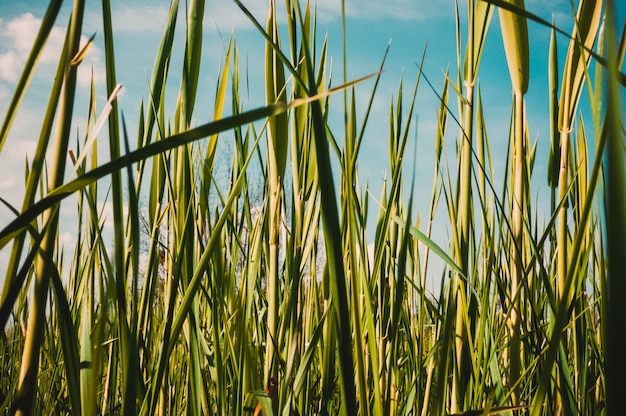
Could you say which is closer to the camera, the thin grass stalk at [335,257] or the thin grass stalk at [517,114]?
the thin grass stalk at [335,257]

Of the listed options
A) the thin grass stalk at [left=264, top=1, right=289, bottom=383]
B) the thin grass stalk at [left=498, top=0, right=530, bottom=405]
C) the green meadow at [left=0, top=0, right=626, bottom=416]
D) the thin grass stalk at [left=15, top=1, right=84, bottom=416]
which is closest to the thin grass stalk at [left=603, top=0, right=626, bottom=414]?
the green meadow at [left=0, top=0, right=626, bottom=416]

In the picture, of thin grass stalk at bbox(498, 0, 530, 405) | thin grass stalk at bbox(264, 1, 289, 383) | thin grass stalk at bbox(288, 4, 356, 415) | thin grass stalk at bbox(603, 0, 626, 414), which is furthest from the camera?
thin grass stalk at bbox(264, 1, 289, 383)

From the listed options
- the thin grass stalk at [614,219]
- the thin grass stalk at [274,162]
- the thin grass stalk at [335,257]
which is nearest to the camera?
the thin grass stalk at [614,219]

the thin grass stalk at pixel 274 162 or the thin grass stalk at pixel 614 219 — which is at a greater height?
the thin grass stalk at pixel 274 162

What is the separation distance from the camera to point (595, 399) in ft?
2.92

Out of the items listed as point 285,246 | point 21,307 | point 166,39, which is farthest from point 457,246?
point 21,307

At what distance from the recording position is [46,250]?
30cm

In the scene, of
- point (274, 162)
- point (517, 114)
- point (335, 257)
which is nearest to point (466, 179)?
point (517, 114)

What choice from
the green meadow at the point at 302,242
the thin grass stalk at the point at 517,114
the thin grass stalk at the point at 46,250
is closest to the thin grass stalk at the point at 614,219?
the green meadow at the point at 302,242

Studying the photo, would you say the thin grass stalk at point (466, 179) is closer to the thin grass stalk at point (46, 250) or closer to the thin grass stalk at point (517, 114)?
the thin grass stalk at point (517, 114)

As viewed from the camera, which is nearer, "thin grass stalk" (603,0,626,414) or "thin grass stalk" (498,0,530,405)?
"thin grass stalk" (603,0,626,414)

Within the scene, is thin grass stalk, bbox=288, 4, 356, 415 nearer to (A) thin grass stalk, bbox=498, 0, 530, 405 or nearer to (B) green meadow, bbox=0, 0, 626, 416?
(B) green meadow, bbox=0, 0, 626, 416

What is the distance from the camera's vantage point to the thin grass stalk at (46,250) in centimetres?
30

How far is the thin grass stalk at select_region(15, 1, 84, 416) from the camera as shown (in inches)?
11.8
